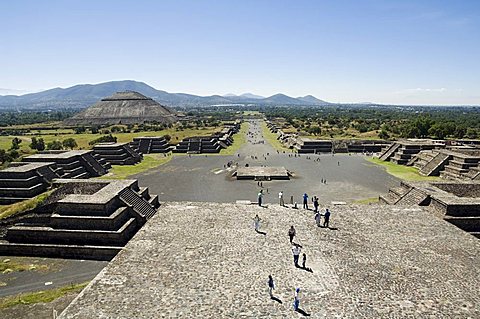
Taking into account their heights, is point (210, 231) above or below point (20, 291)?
above

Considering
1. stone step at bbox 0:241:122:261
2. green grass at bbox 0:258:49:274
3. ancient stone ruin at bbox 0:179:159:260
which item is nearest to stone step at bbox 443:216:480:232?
ancient stone ruin at bbox 0:179:159:260

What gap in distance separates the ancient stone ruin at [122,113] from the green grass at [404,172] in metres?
74.5

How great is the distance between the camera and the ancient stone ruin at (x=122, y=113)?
104500 millimetres

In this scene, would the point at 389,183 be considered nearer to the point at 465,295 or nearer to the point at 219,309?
the point at 465,295

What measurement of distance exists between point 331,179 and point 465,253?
19.0 m

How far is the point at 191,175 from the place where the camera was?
3594 centimetres

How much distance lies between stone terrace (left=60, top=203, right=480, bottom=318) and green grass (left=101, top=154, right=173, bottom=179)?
59.6 ft

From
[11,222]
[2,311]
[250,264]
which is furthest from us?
[11,222]

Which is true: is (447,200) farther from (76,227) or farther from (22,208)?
(22,208)

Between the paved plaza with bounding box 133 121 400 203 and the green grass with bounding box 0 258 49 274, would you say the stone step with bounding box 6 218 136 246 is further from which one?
the paved plaza with bounding box 133 121 400 203

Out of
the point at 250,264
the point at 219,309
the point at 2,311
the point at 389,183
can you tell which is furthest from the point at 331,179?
the point at 2,311

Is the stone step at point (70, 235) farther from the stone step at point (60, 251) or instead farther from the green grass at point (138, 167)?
the green grass at point (138, 167)

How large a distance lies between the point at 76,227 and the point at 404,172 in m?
32.3

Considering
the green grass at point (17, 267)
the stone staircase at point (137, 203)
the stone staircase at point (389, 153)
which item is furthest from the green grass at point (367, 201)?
the stone staircase at point (389, 153)
